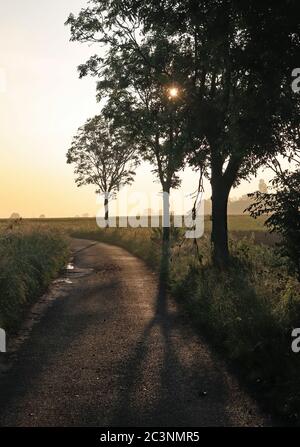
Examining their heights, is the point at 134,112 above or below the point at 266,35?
above

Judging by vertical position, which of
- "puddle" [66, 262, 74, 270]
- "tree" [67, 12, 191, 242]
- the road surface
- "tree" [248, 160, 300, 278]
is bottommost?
the road surface

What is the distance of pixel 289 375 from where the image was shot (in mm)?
7395

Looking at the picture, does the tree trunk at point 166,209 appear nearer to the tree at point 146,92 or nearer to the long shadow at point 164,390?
the tree at point 146,92

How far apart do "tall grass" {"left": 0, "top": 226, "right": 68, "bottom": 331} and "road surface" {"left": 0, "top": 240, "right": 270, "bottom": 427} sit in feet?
2.60

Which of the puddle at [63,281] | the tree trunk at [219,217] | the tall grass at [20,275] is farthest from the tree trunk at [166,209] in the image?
the puddle at [63,281]

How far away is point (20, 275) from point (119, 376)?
7.92 meters

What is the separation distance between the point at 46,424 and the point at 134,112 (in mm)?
23846

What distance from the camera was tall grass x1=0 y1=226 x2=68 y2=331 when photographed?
12.3 meters

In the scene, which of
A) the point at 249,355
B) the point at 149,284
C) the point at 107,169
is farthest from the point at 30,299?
the point at 107,169

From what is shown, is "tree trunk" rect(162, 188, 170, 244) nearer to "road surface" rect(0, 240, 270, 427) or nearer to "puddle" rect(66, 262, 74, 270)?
"puddle" rect(66, 262, 74, 270)

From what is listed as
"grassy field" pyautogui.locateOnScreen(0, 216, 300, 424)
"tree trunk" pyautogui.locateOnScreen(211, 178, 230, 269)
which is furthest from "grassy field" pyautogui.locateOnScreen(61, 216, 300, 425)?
"tree trunk" pyautogui.locateOnScreen(211, 178, 230, 269)

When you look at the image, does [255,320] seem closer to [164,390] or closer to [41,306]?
[164,390]

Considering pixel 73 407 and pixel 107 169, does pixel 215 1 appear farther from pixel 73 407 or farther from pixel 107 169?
pixel 107 169

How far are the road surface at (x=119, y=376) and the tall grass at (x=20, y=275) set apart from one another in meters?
0.79
